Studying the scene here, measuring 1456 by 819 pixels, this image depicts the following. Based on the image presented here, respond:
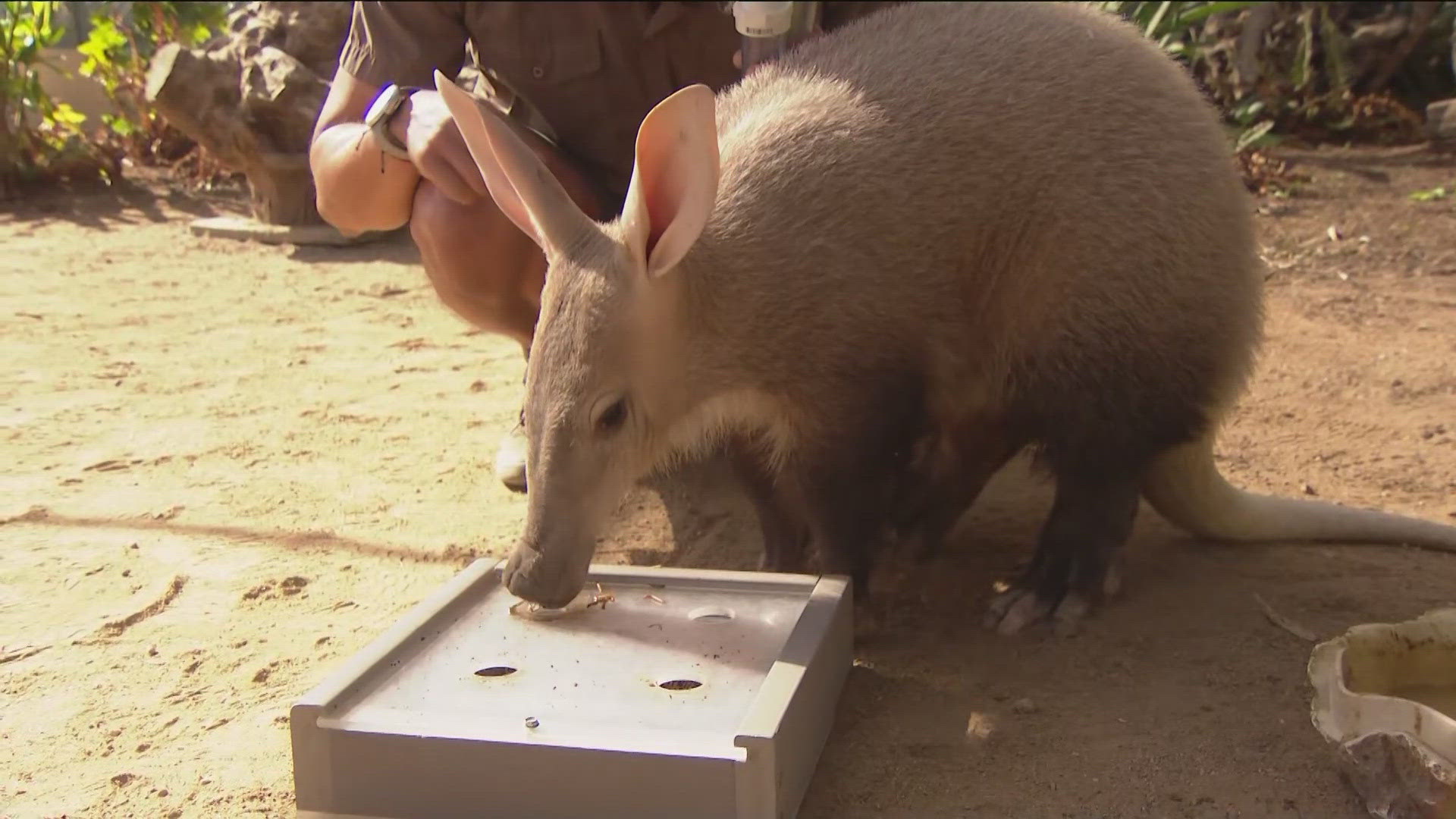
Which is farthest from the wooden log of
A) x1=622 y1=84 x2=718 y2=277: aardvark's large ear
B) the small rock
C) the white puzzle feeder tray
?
the small rock

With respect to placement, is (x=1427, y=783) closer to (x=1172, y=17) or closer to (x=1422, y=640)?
(x=1422, y=640)

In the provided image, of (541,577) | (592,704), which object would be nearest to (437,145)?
(541,577)

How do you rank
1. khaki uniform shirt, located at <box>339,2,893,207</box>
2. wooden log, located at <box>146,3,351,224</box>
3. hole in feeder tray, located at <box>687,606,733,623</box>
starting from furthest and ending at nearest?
wooden log, located at <box>146,3,351,224</box>
khaki uniform shirt, located at <box>339,2,893,207</box>
hole in feeder tray, located at <box>687,606,733,623</box>

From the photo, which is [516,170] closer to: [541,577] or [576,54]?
[541,577]

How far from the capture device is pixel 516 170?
2.51m

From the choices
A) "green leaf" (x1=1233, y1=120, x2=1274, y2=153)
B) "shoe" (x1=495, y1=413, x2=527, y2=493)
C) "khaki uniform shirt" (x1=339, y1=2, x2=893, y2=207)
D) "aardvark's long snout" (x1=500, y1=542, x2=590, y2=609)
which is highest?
"khaki uniform shirt" (x1=339, y1=2, x2=893, y2=207)

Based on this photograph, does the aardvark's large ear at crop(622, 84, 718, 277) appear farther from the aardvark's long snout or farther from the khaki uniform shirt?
the khaki uniform shirt

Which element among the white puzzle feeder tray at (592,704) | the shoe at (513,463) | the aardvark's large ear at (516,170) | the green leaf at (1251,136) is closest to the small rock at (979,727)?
the white puzzle feeder tray at (592,704)

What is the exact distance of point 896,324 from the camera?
9.30 ft

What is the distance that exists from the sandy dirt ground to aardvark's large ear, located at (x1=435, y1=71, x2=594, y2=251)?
3.39 ft

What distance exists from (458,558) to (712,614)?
3.23 feet

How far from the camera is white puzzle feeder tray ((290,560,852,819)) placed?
80.9 inches

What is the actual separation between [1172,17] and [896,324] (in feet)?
17.8

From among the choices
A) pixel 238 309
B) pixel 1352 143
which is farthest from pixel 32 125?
pixel 1352 143
